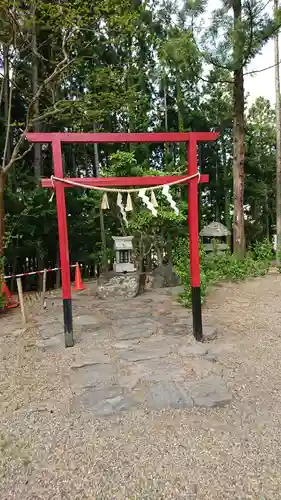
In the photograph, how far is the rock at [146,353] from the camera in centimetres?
293

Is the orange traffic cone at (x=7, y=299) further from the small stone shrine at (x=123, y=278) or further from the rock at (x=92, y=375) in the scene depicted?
the rock at (x=92, y=375)

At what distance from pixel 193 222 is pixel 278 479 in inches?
87.8

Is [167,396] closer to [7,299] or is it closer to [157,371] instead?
[157,371]

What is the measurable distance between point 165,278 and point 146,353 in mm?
2962

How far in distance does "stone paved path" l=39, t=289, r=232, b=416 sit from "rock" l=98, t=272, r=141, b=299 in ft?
3.27

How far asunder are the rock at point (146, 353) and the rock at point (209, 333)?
1.55 ft

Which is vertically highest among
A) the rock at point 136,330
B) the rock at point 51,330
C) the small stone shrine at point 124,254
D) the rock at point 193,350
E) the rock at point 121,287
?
the small stone shrine at point 124,254

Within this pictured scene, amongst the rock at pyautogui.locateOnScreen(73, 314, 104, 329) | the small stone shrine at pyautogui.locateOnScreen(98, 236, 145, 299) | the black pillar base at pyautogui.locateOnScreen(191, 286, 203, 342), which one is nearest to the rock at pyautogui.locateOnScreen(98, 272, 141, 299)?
the small stone shrine at pyautogui.locateOnScreen(98, 236, 145, 299)

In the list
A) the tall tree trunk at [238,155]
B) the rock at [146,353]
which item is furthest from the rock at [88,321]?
the tall tree trunk at [238,155]

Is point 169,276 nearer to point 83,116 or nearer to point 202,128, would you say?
point 83,116

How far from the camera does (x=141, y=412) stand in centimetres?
217

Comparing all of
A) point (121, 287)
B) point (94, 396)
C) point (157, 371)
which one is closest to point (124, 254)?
point (121, 287)

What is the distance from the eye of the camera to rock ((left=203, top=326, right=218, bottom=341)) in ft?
11.0

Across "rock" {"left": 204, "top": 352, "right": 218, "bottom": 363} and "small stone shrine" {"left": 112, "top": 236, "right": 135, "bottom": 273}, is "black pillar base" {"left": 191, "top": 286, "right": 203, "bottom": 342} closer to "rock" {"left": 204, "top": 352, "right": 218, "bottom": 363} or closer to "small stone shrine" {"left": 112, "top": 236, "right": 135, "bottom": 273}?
"rock" {"left": 204, "top": 352, "right": 218, "bottom": 363}
